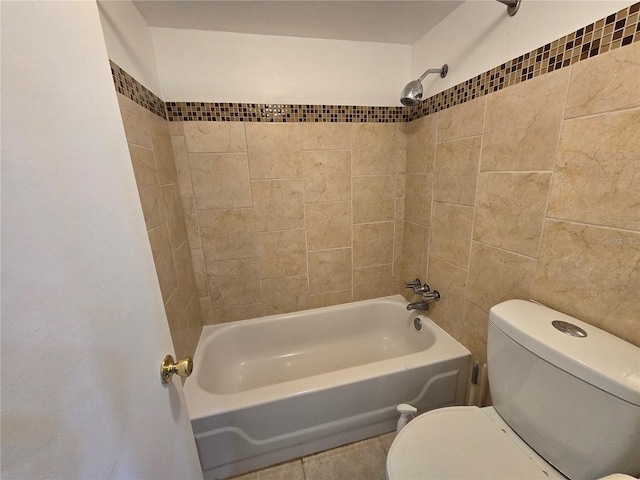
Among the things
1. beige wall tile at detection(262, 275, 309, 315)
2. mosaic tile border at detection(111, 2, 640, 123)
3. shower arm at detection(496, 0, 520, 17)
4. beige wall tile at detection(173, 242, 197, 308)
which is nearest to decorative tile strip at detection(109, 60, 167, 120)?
mosaic tile border at detection(111, 2, 640, 123)

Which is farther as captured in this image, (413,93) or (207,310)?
(207,310)

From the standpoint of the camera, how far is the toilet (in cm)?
65

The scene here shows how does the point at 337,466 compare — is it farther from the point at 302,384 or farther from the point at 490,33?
the point at 490,33

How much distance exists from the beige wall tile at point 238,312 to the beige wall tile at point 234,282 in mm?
30

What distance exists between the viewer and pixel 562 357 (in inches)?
28.6

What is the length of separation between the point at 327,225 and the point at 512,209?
1018mm

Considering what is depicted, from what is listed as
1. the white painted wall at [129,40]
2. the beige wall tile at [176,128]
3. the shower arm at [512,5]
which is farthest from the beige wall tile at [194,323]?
the shower arm at [512,5]

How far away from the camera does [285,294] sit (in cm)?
181

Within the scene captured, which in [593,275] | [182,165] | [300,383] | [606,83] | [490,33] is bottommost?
[300,383]

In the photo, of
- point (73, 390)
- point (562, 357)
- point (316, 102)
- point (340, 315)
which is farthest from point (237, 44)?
point (562, 357)

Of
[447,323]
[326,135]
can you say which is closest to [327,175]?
[326,135]

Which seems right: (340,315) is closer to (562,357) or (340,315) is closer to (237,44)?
(562,357)

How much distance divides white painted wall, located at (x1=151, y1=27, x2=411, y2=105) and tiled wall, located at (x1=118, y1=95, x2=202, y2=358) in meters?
0.32

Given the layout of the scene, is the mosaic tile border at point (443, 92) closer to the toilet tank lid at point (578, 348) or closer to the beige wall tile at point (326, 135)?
the beige wall tile at point (326, 135)
